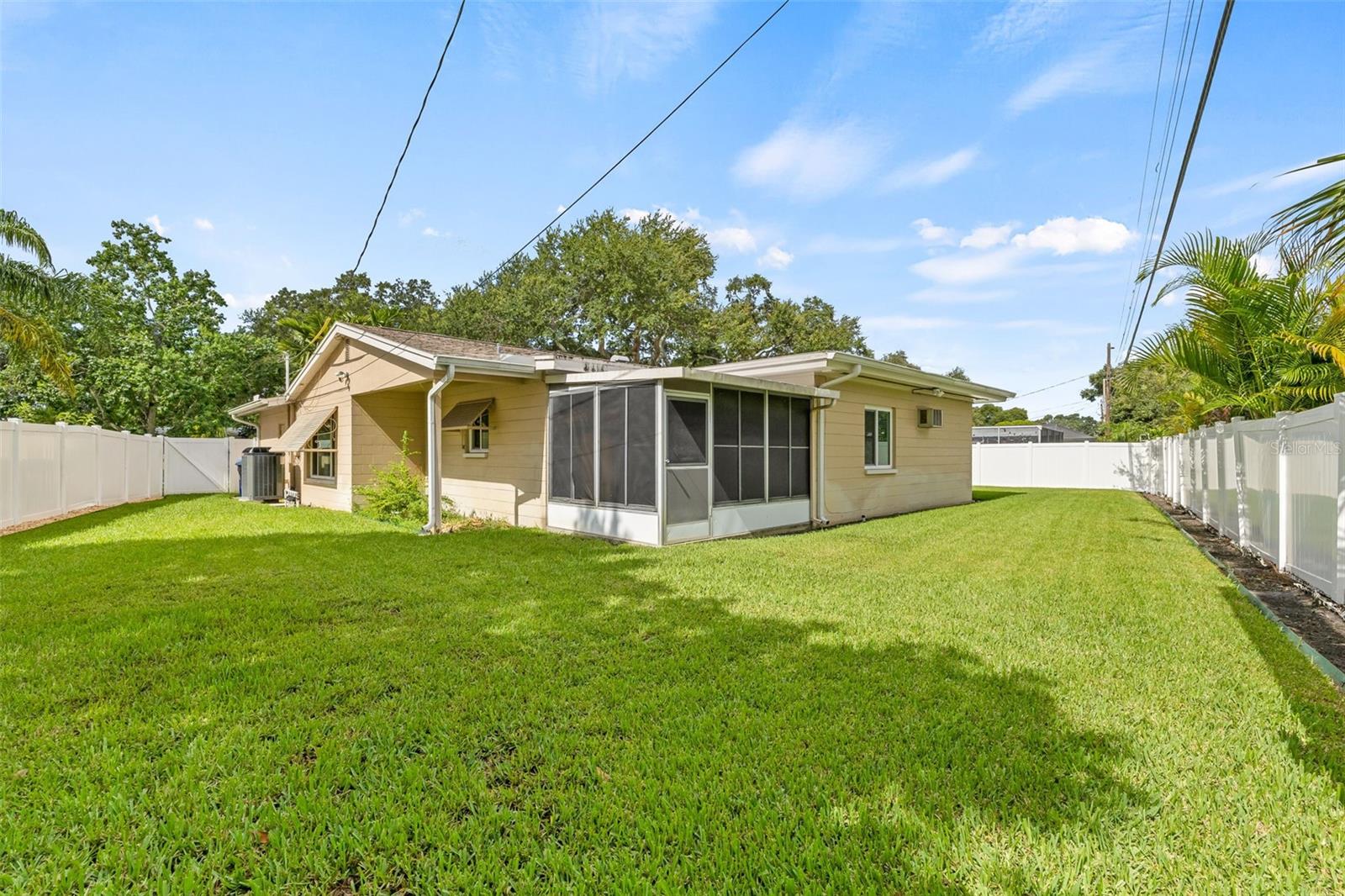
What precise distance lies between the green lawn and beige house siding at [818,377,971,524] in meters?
5.26

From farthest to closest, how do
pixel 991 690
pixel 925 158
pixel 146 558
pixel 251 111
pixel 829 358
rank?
pixel 925 158
pixel 829 358
pixel 251 111
pixel 146 558
pixel 991 690

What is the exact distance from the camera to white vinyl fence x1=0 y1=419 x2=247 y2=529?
9.38 m

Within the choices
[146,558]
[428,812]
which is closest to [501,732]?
[428,812]

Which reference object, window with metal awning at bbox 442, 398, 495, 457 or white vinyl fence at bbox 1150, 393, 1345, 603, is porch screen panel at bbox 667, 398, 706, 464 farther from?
white vinyl fence at bbox 1150, 393, 1345, 603

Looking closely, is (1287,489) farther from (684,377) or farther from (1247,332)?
(684,377)

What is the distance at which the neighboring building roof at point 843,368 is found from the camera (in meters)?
9.91

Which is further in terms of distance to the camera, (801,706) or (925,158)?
(925,158)

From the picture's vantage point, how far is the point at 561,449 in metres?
8.97

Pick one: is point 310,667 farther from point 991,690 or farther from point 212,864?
point 991,690

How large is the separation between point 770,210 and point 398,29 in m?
8.53

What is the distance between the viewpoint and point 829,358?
977 centimetres

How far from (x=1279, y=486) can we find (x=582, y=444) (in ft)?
25.2

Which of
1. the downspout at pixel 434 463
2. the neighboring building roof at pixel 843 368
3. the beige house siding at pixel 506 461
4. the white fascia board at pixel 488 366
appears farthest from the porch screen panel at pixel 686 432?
the downspout at pixel 434 463

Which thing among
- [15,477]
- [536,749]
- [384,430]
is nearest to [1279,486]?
[536,749]
